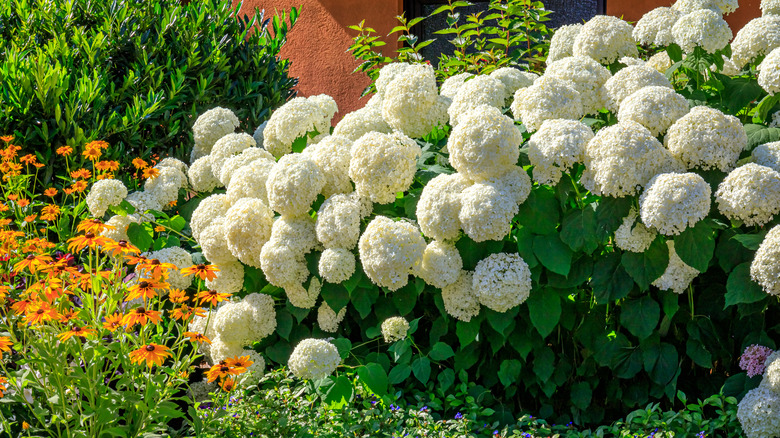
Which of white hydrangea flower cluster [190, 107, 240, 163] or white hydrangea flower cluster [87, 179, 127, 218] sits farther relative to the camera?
white hydrangea flower cluster [190, 107, 240, 163]

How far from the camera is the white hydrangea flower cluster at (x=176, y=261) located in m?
3.46

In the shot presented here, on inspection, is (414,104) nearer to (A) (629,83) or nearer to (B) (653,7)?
(A) (629,83)

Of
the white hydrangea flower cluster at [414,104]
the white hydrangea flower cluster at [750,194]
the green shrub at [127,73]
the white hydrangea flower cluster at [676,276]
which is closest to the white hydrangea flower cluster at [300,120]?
the white hydrangea flower cluster at [414,104]

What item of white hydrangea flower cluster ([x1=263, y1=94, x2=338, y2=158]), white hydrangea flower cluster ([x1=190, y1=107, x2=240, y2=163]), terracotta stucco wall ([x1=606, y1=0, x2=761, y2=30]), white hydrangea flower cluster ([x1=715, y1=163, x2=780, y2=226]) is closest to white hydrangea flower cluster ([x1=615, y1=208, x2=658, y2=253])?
white hydrangea flower cluster ([x1=715, y1=163, x2=780, y2=226])

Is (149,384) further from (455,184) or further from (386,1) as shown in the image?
(386,1)

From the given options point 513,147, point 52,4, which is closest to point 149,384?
point 513,147

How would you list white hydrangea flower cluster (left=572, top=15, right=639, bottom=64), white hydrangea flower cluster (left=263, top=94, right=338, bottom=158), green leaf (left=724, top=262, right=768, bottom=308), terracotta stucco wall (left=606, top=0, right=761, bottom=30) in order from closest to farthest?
green leaf (left=724, top=262, right=768, bottom=308) < white hydrangea flower cluster (left=572, top=15, right=639, bottom=64) < white hydrangea flower cluster (left=263, top=94, right=338, bottom=158) < terracotta stucco wall (left=606, top=0, right=761, bottom=30)

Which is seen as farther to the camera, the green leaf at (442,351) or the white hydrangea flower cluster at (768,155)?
the green leaf at (442,351)

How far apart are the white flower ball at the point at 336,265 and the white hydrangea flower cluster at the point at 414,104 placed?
0.65m

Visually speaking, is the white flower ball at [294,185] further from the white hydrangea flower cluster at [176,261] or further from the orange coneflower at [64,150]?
the orange coneflower at [64,150]

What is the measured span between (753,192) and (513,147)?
2.77 feet

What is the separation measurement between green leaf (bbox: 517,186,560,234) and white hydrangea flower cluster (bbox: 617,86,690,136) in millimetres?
428

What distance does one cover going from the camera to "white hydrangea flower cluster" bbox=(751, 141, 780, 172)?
2754 millimetres

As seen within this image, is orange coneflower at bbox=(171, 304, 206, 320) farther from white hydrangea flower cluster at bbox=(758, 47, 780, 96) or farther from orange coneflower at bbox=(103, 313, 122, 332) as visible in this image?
white hydrangea flower cluster at bbox=(758, 47, 780, 96)
